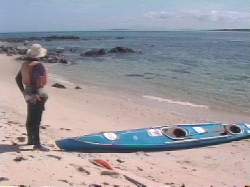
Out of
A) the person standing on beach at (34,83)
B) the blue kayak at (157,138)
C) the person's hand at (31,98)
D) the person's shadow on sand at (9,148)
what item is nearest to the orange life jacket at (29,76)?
the person standing on beach at (34,83)

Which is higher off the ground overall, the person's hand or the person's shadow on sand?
the person's hand

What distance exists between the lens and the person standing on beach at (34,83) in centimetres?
727

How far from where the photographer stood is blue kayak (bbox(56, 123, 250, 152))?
28.5 feet

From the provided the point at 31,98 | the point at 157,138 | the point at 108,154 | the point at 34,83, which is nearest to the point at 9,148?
the point at 31,98

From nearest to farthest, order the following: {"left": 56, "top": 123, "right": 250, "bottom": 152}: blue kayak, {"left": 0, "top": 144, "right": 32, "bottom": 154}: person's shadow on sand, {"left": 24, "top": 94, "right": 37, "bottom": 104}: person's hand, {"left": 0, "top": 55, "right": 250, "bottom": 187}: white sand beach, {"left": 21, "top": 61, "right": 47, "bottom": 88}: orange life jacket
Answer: {"left": 0, "top": 55, "right": 250, "bottom": 187}: white sand beach, {"left": 0, "top": 144, "right": 32, "bottom": 154}: person's shadow on sand, {"left": 21, "top": 61, "right": 47, "bottom": 88}: orange life jacket, {"left": 24, "top": 94, "right": 37, "bottom": 104}: person's hand, {"left": 56, "top": 123, "right": 250, "bottom": 152}: blue kayak

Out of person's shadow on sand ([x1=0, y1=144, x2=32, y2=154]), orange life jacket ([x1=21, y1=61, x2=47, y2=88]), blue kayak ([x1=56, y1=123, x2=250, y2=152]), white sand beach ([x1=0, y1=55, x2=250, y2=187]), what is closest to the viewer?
white sand beach ([x1=0, y1=55, x2=250, y2=187])

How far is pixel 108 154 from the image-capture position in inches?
340

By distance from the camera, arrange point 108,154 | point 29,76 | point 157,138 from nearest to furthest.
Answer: point 29,76 → point 108,154 → point 157,138

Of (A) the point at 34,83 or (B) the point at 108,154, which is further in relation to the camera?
(B) the point at 108,154

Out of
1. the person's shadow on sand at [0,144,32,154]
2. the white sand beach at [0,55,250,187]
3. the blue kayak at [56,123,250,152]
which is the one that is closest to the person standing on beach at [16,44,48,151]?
the person's shadow on sand at [0,144,32,154]

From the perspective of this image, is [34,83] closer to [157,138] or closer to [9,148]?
[9,148]

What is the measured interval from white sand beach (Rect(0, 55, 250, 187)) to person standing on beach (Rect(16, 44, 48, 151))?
1.43 feet

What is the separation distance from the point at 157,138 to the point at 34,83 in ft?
11.5

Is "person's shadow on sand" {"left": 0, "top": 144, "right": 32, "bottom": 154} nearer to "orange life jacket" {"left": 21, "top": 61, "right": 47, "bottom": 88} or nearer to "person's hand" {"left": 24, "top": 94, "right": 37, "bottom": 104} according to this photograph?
"person's hand" {"left": 24, "top": 94, "right": 37, "bottom": 104}
